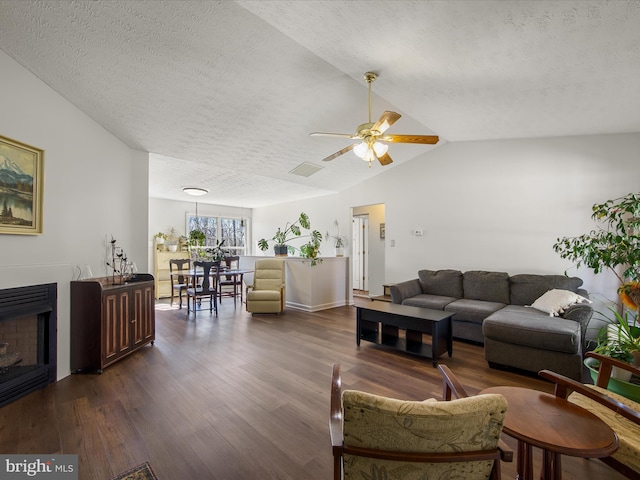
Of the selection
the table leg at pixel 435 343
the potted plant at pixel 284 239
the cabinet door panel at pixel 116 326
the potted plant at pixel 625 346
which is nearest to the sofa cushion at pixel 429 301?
the table leg at pixel 435 343

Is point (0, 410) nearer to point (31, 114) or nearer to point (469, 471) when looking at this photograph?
point (31, 114)

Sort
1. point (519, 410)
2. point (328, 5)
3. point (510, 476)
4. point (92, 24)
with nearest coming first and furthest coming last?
point (519, 410)
point (510, 476)
point (328, 5)
point (92, 24)

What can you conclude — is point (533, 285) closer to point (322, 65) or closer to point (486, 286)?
point (486, 286)

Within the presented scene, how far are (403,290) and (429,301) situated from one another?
0.43m

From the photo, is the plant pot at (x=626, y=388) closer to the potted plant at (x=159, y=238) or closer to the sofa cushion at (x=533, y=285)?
the sofa cushion at (x=533, y=285)

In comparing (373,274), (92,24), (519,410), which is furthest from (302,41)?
(373,274)

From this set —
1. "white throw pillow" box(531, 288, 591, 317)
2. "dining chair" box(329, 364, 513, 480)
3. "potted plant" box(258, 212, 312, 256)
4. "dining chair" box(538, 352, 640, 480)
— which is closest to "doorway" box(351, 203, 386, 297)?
"potted plant" box(258, 212, 312, 256)

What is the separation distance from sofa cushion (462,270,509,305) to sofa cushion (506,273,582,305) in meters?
0.09

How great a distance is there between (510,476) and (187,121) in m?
4.19

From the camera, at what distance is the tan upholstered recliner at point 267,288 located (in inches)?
208

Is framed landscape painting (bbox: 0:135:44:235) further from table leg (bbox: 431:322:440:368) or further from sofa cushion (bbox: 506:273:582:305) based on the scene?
sofa cushion (bbox: 506:273:582:305)

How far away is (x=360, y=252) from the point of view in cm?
813

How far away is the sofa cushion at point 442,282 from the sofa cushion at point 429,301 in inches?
5.6

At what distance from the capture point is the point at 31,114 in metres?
2.56
